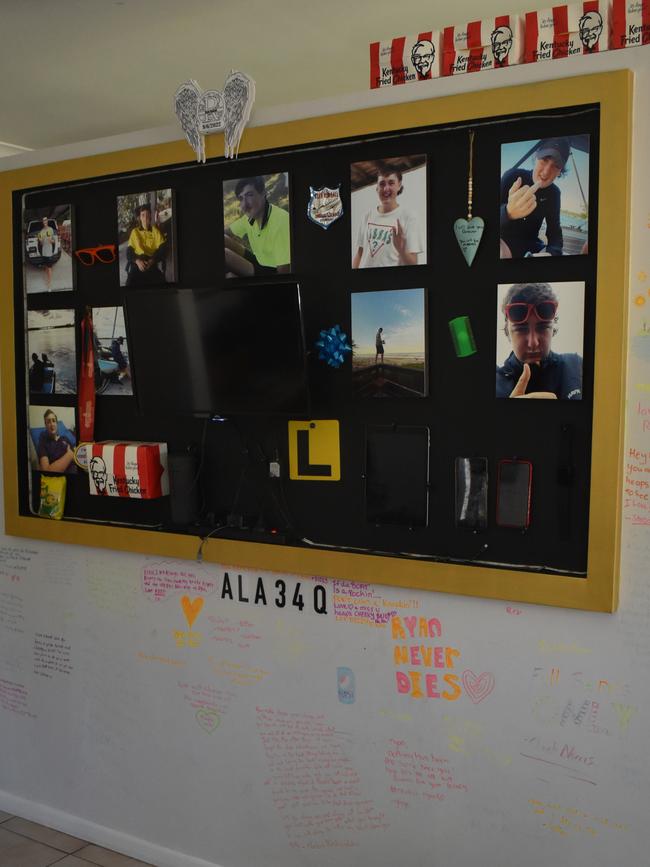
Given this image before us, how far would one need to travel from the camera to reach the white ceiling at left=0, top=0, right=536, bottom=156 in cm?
331

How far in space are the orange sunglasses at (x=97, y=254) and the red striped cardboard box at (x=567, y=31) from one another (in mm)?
1484

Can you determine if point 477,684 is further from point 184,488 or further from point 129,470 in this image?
point 129,470

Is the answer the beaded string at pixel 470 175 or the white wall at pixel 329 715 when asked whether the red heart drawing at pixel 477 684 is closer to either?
the white wall at pixel 329 715

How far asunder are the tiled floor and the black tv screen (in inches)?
64.2

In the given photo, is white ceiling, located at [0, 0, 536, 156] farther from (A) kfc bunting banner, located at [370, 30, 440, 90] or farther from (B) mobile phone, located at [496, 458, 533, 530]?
(B) mobile phone, located at [496, 458, 533, 530]

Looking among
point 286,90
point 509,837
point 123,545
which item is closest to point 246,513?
point 123,545

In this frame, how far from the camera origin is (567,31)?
2.22m

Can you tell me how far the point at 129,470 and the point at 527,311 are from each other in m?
1.41

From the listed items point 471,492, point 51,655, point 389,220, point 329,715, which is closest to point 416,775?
point 329,715

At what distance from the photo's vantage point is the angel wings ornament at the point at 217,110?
2.60m

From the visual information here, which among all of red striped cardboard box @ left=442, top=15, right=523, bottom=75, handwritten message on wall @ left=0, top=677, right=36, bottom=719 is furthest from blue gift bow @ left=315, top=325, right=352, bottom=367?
handwritten message on wall @ left=0, top=677, right=36, bottom=719

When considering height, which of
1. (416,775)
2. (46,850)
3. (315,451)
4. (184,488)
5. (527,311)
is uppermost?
(527,311)

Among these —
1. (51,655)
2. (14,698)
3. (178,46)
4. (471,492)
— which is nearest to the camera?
(471,492)

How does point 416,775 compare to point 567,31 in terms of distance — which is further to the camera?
point 416,775
